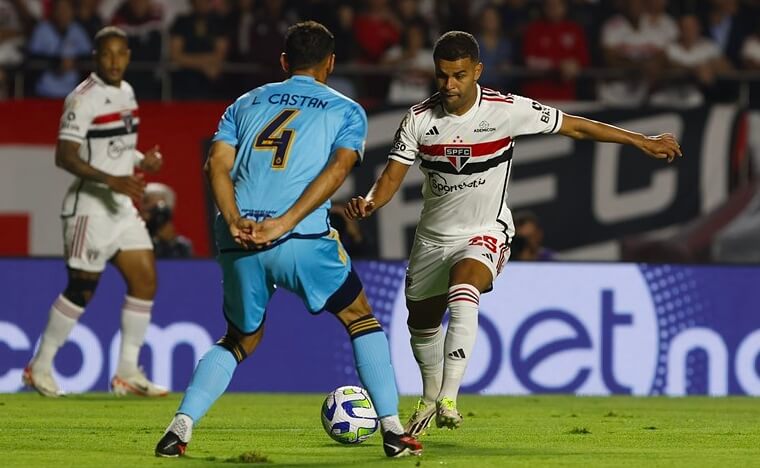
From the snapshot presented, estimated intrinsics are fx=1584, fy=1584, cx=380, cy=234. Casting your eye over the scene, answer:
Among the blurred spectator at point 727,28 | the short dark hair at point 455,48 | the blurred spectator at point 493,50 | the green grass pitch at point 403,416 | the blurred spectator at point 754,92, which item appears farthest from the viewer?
the blurred spectator at point 727,28

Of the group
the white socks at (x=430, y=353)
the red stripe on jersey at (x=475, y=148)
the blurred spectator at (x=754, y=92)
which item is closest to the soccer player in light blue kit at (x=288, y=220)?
the red stripe on jersey at (x=475, y=148)

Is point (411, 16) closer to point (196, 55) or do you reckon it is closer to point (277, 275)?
point (196, 55)

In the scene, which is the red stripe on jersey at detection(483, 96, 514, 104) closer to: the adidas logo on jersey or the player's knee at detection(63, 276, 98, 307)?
the adidas logo on jersey

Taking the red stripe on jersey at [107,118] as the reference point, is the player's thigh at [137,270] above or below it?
below

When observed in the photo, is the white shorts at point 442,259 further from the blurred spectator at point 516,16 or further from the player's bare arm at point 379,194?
the blurred spectator at point 516,16

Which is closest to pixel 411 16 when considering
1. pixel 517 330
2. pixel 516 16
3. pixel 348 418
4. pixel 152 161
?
pixel 516 16

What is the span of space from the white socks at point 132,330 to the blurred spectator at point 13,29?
16.8ft

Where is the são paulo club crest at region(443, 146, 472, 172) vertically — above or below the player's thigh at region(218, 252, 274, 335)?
above

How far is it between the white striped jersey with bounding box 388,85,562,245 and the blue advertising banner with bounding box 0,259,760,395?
458cm

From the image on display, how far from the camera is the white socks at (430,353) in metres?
8.94

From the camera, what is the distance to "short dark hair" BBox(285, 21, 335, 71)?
7316 mm

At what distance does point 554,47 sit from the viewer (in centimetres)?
1684

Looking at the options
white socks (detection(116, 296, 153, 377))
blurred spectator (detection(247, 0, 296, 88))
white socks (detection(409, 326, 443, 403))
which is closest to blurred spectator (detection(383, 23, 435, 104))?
blurred spectator (detection(247, 0, 296, 88))

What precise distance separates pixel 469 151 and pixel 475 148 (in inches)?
1.5
